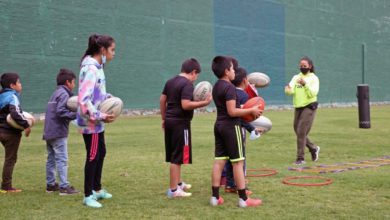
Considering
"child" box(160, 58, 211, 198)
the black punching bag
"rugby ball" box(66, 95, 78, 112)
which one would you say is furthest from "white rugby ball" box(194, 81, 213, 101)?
the black punching bag

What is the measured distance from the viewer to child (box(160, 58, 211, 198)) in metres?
6.75

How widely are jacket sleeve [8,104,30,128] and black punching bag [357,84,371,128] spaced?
41.5 ft

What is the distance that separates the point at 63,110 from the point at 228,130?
2331 mm

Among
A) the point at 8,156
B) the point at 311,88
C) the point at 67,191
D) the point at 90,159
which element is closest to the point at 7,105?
the point at 8,156

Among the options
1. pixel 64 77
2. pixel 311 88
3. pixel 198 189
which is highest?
pixel 64 77

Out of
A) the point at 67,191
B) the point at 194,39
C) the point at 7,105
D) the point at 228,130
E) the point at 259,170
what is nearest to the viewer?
the point at 228,130

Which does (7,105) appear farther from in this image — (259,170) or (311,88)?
(311,88)

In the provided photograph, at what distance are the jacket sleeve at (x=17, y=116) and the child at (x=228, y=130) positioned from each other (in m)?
2.75

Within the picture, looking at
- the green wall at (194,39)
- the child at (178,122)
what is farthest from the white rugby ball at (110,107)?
the green wall at (194,39)

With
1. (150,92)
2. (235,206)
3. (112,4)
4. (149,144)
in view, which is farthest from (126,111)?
(235,206)

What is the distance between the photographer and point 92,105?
6020 millimetres

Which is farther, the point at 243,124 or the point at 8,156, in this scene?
the point at 8,156

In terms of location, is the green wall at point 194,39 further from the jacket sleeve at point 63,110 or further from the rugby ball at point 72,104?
the rugby ball at point 72,104

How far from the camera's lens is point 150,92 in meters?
28.0
